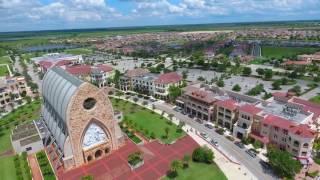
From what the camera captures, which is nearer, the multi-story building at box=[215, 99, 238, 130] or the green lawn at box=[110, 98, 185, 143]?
the green lawn at box=[110, 98, 185, 143]

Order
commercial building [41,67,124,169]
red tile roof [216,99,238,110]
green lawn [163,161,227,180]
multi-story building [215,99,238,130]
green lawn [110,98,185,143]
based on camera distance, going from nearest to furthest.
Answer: green lawn [163,161,227,180]
commercial building [41,67,124,169]
green lawn [110,98,185,143]
multi-story building [215,99,238,130]
red tile roof [216,99,238,110]

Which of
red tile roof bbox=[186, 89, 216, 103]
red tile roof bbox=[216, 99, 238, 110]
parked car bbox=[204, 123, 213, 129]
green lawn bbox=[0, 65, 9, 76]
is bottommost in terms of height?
parked car bbox=[204, 123, 213, 129]

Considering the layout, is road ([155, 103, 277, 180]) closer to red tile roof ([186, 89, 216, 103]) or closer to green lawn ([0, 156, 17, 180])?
red tile roof ([186, 89, 216, 103])

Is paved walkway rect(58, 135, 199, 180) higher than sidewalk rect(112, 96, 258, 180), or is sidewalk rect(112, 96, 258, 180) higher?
paved walkway rect(58, 135, 199, 180)

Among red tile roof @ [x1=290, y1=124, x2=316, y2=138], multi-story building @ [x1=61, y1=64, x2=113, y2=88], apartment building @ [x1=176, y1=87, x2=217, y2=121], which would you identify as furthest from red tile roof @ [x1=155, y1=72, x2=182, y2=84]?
red tile roof @ [x1=290, y1=124, x2=316, y2=138]

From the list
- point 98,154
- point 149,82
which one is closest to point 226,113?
point 98,154

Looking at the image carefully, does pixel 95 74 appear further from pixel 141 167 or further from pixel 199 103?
pixel 141 167

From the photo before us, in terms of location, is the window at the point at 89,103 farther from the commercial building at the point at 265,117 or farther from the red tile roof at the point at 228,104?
the red tile roof at the point at 228,104
